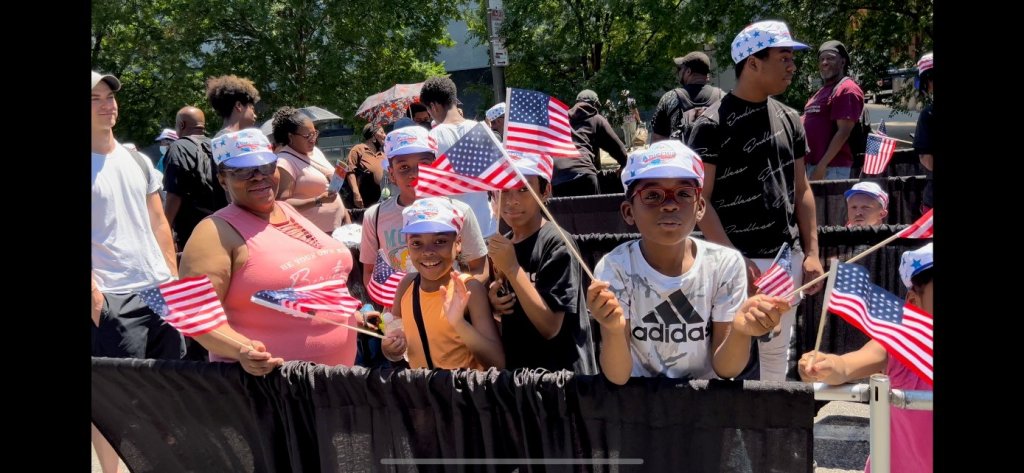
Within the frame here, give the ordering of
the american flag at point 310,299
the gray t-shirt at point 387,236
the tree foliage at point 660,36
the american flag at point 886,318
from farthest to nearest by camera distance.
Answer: the tree foliage at point 660,36, the gray t-shirt at point 387,236, the american flag at point 310,299, the american flag at point 886,318

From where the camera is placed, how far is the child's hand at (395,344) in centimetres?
385

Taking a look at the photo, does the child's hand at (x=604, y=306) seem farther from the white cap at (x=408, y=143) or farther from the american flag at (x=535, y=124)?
the white cap at (x=408, y=143)

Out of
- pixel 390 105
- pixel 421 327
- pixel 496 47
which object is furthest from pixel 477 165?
pixel 496 47

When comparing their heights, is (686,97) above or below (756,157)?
above

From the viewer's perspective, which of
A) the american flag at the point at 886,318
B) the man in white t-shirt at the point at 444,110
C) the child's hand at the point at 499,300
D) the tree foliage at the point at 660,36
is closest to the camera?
the american flag at the point at 886,318

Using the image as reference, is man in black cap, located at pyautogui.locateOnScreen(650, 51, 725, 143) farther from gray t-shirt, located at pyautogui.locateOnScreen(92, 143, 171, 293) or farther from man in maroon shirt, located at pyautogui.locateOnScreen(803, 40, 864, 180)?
gray t-shirt, located at pyautogui.locateOnScreen(92, 143, 171, 293)

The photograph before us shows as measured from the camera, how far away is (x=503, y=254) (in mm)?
3596

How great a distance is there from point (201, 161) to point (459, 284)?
3.40m

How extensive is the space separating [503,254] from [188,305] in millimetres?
1141

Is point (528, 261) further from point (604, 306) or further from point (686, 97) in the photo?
point (686, 97)

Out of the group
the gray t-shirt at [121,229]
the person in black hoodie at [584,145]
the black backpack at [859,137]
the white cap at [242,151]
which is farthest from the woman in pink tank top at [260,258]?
the black backpack at [859,137]

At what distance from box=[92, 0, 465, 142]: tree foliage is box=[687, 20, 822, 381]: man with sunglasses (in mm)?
16910

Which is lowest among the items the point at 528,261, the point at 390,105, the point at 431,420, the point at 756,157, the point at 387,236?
the point at 431,420
